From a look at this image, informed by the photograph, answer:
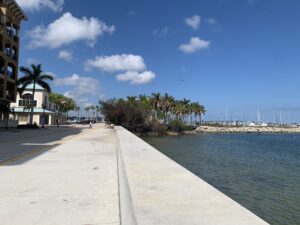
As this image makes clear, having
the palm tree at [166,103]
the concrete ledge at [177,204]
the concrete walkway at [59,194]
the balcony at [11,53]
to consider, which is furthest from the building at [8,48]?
the palm tree at [166,103]

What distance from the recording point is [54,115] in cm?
8375

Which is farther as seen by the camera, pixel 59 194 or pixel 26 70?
pixel 26 70

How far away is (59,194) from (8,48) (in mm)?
45579

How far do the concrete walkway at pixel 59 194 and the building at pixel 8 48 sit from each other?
34560 mm

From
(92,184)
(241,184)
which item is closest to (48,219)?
(92,184)

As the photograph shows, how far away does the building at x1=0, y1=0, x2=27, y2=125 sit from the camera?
4428 cm

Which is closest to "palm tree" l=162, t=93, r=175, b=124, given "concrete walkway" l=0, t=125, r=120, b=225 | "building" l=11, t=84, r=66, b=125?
"building" l=11, t=84, r=66, b=125

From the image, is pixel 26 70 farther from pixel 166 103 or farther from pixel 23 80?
pixel 166 103

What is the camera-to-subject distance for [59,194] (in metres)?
7.50

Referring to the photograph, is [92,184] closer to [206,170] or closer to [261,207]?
[261,207]

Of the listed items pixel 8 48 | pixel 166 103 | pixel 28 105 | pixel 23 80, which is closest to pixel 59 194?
pixel 8 48

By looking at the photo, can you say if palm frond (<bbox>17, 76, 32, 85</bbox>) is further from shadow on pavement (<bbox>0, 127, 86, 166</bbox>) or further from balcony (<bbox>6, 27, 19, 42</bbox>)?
shadow on pavement (<bbox>0, 127, 86, 166</bbox>)

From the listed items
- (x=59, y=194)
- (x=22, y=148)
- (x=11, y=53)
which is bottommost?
(x=59, y=194)

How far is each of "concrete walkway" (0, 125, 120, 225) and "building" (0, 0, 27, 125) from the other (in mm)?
34560
